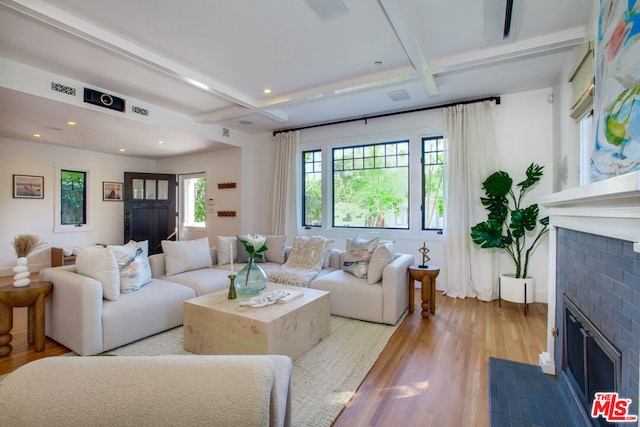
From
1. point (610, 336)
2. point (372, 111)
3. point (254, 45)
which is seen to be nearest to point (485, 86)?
point (372, 111)

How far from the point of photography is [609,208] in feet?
4.10

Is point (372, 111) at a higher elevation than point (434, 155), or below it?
higher

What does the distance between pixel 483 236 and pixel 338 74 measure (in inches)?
107

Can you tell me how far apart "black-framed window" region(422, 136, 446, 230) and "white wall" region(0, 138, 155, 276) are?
6793 mm

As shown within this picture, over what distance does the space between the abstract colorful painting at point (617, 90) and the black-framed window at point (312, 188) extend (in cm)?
415

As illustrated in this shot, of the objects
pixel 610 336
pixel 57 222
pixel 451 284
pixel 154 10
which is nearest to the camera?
pixel 610 336

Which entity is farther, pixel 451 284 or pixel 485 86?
pixel 451 284

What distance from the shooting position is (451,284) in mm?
4242

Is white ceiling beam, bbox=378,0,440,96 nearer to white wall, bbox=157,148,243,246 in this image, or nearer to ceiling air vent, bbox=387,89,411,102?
ceiling air vent, bbox=387,89,411,102

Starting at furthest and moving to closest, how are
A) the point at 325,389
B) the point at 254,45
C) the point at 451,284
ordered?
the point at 451,284, the point at 254,45, the point at 325,389

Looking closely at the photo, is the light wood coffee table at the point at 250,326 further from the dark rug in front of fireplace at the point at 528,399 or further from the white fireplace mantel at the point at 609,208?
the white fireplace mantel at the point at 609,208

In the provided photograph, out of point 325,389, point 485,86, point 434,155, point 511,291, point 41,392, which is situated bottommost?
point 325,389

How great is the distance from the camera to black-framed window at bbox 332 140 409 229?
191 inches

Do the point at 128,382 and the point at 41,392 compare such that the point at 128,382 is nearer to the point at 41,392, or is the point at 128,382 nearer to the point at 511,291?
the point at 41,392
